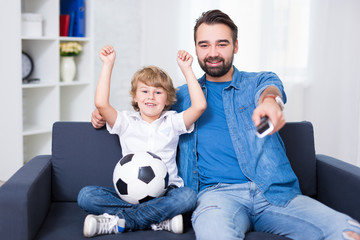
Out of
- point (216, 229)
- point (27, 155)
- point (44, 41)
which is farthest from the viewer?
point (27, 155)

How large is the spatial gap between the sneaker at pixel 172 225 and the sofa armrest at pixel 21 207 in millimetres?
443

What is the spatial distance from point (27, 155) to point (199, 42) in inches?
88.2

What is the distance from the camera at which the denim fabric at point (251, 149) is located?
1.86 metres

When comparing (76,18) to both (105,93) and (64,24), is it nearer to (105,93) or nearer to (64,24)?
(64,24)

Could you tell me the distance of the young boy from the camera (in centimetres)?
176

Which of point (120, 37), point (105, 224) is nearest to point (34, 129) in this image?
point (120, 37)

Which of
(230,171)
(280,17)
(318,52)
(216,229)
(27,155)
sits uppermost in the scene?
(280,17)

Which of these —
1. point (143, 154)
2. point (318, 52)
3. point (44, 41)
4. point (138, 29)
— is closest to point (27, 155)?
point (44, 41)

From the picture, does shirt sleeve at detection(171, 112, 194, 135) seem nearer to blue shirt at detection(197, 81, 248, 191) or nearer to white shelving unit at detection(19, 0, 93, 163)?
blue shirt at detection(197, 81, 248, 191)

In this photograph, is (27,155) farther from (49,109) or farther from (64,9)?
(64,9)

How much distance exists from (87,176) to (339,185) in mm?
1106

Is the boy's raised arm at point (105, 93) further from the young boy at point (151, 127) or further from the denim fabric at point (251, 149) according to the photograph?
the denim fabric at point (251, 149)

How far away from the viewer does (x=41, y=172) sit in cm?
187

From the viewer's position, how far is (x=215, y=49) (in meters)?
2.08
